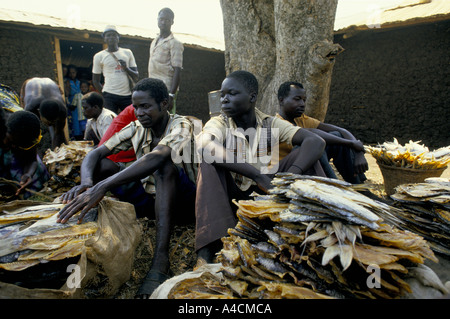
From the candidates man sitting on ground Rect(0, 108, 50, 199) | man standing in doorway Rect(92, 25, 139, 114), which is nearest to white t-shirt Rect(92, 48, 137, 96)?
man standing in doorway Rect(92, 25, 139, 114)

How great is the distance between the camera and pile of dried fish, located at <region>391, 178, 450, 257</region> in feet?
4.91

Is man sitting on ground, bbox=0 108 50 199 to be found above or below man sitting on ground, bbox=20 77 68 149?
below

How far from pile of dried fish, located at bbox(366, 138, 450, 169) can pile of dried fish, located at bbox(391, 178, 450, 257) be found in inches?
53.1

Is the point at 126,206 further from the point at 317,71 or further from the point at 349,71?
the point at 349,71

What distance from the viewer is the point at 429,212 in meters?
1.59

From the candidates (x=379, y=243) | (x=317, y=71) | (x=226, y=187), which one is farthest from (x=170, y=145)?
(x=317, y=71)

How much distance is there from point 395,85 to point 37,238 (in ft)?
24.6

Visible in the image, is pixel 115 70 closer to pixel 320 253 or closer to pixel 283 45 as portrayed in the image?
pixel 283 45

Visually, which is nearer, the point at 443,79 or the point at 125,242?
the point at 125,242

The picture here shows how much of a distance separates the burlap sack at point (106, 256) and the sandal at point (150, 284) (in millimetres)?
118

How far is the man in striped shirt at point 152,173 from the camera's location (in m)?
1.74

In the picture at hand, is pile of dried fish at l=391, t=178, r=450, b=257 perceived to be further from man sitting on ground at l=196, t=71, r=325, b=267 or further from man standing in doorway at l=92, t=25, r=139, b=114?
man standing in doorway at l=92, t=25, r=139, b=114

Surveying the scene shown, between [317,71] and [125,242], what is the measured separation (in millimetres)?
2978
